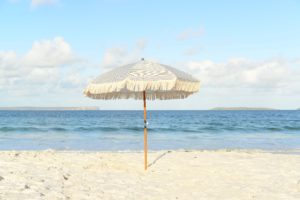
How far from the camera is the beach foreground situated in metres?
5.95

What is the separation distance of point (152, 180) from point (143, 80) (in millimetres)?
2115

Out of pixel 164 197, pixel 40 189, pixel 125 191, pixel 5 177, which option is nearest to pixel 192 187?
pixel 164 197

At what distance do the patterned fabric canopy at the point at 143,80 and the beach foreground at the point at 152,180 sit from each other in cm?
184

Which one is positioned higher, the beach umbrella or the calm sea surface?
the beach umbrella

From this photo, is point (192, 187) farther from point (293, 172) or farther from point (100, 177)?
point (293, 172)

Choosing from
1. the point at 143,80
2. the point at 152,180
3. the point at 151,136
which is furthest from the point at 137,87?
the point at 151,136

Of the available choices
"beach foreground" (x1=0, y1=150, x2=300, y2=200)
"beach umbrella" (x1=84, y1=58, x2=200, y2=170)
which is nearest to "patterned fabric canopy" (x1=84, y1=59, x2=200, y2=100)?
"beach umbrella" (x1=84, y1=58, x2=200, y2=170)

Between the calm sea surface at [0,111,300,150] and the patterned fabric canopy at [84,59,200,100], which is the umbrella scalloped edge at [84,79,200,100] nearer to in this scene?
the patterned fabric canopy at [84,59,200,100]

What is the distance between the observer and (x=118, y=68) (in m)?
8.05

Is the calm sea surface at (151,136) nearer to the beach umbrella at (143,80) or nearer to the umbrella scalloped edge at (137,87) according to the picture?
the umbrella scalloped edge at (137,87)

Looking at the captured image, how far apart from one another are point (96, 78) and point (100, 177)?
2.21 metres

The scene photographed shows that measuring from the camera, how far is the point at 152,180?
24.4 ft

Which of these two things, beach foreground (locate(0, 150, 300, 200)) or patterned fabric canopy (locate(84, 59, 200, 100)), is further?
patterned fabric canopy (locate(84, 59, 200, 100))

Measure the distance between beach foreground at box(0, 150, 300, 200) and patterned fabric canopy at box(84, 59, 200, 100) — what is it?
6.05 feet
